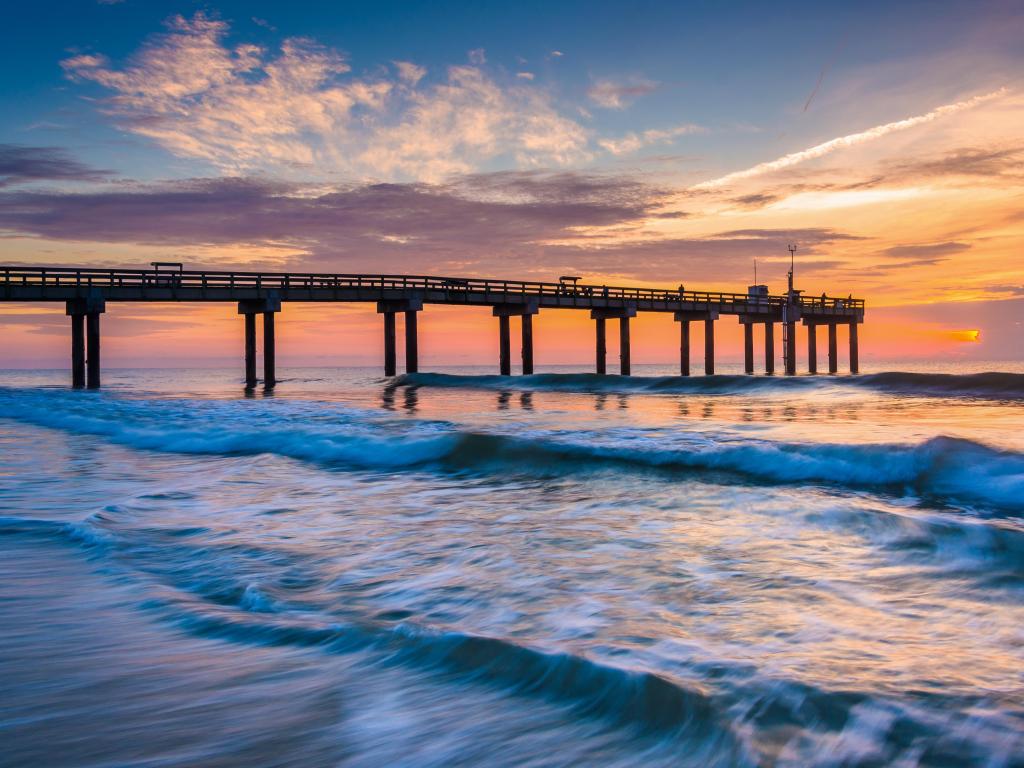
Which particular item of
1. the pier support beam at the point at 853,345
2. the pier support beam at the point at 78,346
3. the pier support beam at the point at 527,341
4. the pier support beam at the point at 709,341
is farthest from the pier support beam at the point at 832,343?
the pier support beam at the point at 78,346

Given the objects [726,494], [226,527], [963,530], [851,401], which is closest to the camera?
[963,530]

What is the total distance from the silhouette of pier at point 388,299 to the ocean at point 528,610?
2181 cm

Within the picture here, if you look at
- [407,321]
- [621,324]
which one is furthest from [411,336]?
[621,324]

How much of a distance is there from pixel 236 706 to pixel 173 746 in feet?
1.12

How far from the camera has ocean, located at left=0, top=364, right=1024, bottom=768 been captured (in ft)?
9.20

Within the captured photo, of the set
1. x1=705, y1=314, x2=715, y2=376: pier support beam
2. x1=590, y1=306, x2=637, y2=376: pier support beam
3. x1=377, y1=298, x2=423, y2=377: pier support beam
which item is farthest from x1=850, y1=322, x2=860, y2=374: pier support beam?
x1=377, y1=298, x2=423, y2=377: pier support beam

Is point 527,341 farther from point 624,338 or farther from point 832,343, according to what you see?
point 832,343

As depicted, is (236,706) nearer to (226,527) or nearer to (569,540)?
(569,540)

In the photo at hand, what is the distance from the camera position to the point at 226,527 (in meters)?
6.65

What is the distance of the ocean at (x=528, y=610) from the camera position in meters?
2.80

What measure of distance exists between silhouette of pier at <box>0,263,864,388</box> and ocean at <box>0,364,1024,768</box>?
71.6 ft

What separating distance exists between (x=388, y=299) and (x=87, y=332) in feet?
42.6

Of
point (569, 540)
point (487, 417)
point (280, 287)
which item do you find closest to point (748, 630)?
point (569, 540)

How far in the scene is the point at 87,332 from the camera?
30.8m
